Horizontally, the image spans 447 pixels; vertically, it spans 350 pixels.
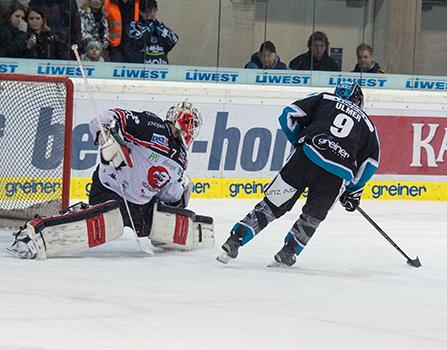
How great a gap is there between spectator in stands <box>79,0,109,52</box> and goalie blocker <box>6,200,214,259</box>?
3.13 meters

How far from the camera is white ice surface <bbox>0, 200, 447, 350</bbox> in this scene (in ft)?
11.8

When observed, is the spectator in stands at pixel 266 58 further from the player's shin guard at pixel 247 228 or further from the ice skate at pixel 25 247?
the ice skate at pixel 25 247

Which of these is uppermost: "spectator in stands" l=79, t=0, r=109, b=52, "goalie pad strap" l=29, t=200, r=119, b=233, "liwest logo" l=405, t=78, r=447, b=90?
"spectator in stands" l=79, t=0, r=109, b=52

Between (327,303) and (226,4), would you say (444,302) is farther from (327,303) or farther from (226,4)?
(226,4)

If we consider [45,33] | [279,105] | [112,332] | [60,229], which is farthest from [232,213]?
[112,332]

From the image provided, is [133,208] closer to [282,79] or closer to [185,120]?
[185,120]

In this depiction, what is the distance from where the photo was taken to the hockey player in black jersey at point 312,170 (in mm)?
5316

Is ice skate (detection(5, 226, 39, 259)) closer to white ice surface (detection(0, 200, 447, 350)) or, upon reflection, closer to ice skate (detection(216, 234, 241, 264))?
white ice surface (detection(0, 200, 447, 350))

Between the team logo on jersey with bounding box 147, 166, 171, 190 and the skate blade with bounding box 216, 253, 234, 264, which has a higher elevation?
the team logo on jersey with bounding box 147, 166, 171, 190

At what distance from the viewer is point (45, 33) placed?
27.2 feet

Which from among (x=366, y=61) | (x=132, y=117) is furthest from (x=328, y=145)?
(x=366, y=61)

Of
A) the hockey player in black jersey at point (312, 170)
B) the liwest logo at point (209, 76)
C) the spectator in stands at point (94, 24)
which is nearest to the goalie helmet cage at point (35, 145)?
the hockey player in black jersey at point (312, 170)

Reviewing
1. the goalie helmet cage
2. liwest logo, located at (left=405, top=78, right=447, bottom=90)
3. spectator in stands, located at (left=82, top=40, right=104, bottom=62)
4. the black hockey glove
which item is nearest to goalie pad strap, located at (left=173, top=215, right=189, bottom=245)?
the black hockey glove

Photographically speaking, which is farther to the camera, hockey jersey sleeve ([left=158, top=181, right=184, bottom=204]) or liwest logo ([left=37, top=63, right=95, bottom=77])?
liwest logo ([left=37, top=63, right=95, bottom=77])
